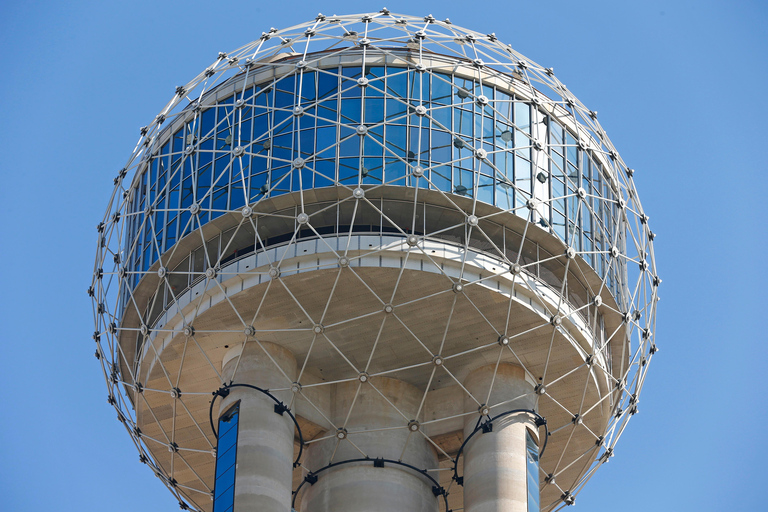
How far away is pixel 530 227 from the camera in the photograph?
1699 inches

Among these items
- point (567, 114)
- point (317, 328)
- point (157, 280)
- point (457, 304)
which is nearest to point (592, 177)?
point (567, 114)

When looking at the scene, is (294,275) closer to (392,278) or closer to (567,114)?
(392,278)

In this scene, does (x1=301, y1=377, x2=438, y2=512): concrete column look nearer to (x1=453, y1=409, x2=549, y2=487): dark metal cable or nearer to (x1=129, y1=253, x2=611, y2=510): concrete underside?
→ (x1=129, y1=253, x2=611, y2=510): concrete underside

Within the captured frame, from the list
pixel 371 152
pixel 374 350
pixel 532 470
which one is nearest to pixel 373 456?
pixel 374 350

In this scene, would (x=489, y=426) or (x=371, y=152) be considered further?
(x=489, y=426)

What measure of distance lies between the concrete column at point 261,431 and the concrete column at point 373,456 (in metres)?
2.31

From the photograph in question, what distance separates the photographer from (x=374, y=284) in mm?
41594

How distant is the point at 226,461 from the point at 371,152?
10.1m

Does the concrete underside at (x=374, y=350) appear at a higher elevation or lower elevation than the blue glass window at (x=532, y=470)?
higher

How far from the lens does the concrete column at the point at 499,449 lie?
42094mm

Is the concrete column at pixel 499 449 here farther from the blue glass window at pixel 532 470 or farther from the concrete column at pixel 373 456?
the concrete column at pixel 373 456

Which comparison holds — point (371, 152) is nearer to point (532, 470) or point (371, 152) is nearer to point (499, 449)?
point (499, 449)

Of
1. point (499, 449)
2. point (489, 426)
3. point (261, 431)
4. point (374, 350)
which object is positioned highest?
point (374, 350)

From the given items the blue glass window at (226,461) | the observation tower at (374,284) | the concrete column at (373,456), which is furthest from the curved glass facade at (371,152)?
the concrete column at (373,456)
